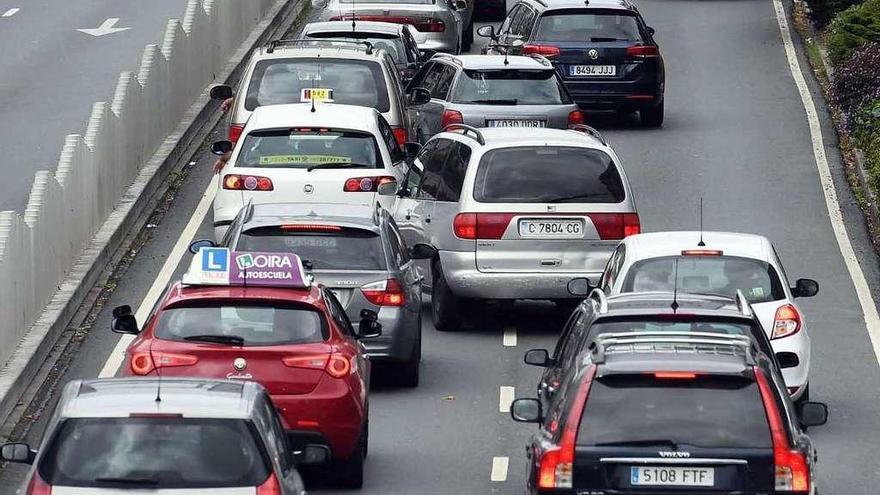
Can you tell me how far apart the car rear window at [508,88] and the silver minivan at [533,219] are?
6.32 m

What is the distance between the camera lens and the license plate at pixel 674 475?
1091 cm

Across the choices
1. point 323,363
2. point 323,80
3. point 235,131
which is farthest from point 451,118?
point 323,363

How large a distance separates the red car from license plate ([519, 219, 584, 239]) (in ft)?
18.3

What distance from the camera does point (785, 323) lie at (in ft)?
55.1

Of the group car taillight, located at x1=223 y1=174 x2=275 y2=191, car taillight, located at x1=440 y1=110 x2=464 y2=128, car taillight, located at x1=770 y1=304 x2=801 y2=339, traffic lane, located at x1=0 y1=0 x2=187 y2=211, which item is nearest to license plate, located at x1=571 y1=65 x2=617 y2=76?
car taillight, located at x1=440 y1=110 x2=464 y2=128

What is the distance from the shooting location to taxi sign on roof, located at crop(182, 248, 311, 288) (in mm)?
14602

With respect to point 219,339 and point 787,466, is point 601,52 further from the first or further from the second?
point 787,466

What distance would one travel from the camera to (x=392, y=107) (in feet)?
82.8

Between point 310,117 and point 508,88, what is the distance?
5456mm

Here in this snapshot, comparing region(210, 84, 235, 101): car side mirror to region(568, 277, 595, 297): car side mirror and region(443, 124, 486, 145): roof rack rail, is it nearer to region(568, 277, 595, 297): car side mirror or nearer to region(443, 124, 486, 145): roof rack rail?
region(443, 124, 486, 145): roof rack rail

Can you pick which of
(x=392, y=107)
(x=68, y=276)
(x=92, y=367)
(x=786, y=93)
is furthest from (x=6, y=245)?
(x=786, y=93)

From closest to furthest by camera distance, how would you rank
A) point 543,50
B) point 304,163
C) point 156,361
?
point 156,361 < point 304,163 < point 543,50

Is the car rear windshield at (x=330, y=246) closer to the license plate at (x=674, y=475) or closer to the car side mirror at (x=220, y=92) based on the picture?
the license plate at (x=674, y=475)

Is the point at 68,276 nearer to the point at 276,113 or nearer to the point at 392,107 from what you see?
the point at 276,113
